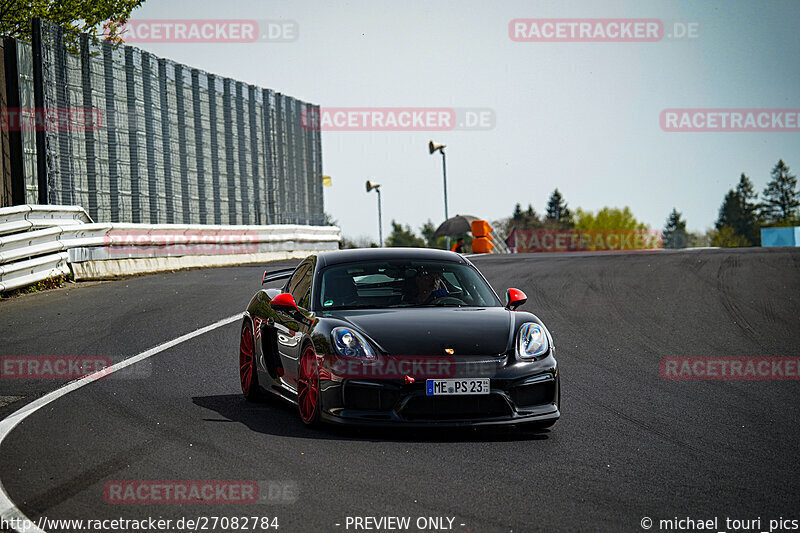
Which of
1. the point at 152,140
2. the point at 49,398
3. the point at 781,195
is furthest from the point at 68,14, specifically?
the point at 781,195

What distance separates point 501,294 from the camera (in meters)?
15.8

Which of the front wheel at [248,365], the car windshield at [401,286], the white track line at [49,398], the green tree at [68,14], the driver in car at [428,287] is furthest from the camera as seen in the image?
the green tree at [68,14]

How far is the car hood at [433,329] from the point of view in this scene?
697 cm

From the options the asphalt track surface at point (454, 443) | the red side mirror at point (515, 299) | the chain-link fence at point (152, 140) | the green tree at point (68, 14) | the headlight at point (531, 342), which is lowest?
the asphalt track surface at point (454, 443)

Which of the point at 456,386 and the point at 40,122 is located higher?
the point at 40,122

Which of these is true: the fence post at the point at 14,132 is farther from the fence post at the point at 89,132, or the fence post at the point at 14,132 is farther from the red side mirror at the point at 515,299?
the red side mirror at the point at 515,299

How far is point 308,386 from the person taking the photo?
24.0 ft

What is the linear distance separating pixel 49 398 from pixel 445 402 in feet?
11.8

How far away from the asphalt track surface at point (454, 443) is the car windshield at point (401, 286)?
1.02 metres

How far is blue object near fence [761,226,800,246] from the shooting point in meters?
47.9

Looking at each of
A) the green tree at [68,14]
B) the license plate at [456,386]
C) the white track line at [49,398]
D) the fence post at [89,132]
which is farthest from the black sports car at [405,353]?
the green tree at [68,14]

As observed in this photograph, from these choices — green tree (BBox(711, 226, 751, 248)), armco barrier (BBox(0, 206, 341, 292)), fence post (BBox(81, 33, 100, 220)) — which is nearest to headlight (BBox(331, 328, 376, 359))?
armco barrier (BBox(0, 206, 341, 292))

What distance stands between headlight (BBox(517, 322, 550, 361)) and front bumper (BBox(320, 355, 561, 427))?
12 cm

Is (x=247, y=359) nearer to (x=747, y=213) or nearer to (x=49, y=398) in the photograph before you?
(x=49, y=398)
